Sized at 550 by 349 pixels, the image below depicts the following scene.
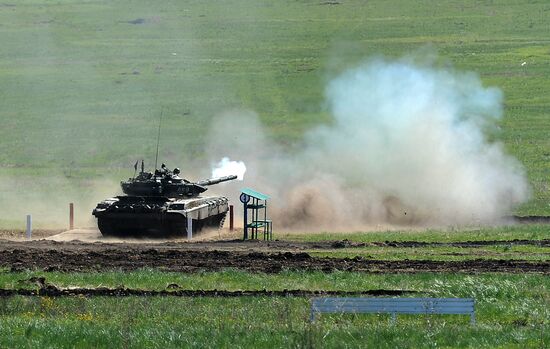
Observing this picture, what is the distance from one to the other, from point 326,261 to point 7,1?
378ft

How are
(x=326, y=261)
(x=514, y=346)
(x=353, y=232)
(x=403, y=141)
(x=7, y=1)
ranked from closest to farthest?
(x=514, y=346)
(x=326, y=261)
(x=353, y=232)
(x=403, y=141)
(x=7, y=1)

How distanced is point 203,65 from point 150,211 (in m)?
71.7

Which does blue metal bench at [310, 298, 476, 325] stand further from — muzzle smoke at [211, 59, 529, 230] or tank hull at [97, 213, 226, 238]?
muzzle smoke at [211, 59, 529, 230]

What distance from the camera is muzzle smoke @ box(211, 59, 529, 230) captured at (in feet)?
183

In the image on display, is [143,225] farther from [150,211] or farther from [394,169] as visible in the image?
[394,169]

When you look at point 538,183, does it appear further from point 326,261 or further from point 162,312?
point 162,312

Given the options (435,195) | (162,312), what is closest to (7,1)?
(435,195)

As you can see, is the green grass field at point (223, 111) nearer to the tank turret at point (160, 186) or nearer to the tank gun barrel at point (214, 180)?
the tank turret at point (160, 186)

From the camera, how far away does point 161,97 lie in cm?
10462

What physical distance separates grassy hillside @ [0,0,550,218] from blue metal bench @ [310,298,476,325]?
42.1 meters

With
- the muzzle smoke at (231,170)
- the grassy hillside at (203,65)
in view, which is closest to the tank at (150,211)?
the muzzle smoke at (231,170)

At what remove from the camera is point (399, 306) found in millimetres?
23969

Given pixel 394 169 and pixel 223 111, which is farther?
pixel 223 111

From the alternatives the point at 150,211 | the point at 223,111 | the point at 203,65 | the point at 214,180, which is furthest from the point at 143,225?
the point at 203,65
